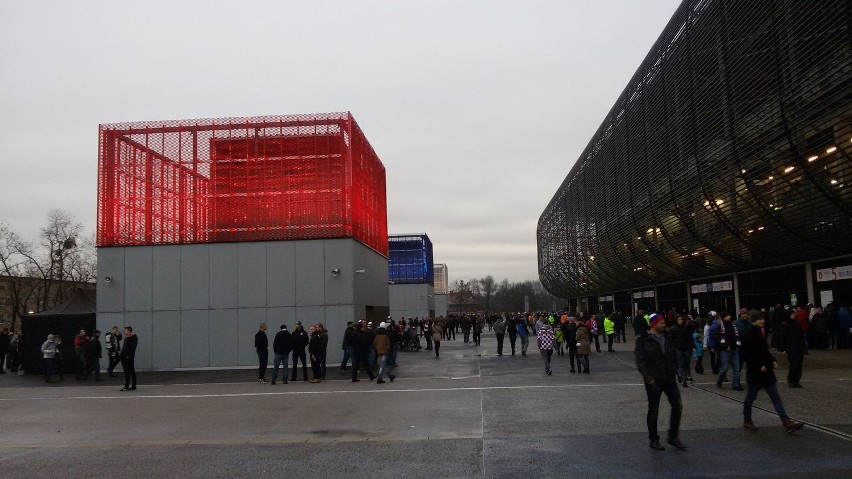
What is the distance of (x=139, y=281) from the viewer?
75.4ft

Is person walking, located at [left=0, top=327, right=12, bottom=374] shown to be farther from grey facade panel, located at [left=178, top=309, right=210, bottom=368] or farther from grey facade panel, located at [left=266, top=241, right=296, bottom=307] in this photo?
grey facade panel, located at [left=266, top=241, right=296, bottom=307]

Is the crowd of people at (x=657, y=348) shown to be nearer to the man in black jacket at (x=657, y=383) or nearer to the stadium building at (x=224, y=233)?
the man in black jacket at (x=657, y=383)

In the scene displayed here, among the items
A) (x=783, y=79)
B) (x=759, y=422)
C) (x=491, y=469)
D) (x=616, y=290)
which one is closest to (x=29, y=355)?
(x=491, y=469)

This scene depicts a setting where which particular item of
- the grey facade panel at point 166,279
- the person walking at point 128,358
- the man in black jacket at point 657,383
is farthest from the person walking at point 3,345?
the man in black jacket at point 657,383

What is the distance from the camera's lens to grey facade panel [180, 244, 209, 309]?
74.4 feet

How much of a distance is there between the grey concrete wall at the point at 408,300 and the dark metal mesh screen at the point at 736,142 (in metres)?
30.3

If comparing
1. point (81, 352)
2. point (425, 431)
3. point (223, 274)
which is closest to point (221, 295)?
point (223, 274)

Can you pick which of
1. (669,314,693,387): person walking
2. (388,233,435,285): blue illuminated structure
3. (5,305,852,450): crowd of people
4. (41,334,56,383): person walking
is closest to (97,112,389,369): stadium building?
(5,305,852,450): crowd of people

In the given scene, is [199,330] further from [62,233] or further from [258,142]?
[62,233]

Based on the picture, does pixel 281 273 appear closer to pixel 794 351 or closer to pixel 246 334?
pixel 246 334

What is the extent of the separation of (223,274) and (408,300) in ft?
149

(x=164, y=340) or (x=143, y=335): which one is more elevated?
(x=143, y=335)

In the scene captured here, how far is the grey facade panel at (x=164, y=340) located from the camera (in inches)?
886

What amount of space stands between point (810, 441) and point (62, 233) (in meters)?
62.1
